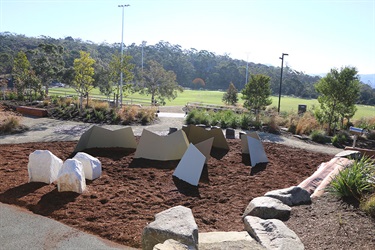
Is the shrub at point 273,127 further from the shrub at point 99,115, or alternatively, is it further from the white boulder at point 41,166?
the white boulder at point 41,166

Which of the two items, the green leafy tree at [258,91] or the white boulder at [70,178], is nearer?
the white boulder at [70,178]

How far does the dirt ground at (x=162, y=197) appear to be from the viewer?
4492 mm

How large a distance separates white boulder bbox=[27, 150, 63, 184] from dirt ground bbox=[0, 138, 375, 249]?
194 mm

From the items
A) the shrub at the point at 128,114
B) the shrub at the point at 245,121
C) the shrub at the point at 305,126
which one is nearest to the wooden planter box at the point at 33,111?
the shrub at the point at 128,114

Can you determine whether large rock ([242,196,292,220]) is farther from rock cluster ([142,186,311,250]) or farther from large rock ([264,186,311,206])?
large rock ([264,186,311,206])

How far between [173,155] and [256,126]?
300 inches

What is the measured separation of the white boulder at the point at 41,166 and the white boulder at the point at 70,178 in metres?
0.57

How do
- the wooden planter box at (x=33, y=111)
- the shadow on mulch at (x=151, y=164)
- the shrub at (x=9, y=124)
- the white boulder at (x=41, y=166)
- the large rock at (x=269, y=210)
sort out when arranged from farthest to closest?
the wooden planter box at (x=33, y=111)
the shrub at (x=9, y=124)
the shadow on mulch at (x=151, y=164)
the white boulder at (x=41, y=166)
the large rock at (x=269, y=210)

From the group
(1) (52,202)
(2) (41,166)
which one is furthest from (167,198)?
(2) (41,166)

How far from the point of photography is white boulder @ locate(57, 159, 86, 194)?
605 cm

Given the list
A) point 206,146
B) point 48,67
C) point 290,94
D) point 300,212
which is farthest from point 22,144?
point 290,94

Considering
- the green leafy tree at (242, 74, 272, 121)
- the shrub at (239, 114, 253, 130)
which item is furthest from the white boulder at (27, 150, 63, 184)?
the green leafy tree at (242, 74, 272, 121)

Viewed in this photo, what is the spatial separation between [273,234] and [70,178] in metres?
3.65

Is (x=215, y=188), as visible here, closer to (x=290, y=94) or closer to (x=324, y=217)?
(x=324, y=217)
